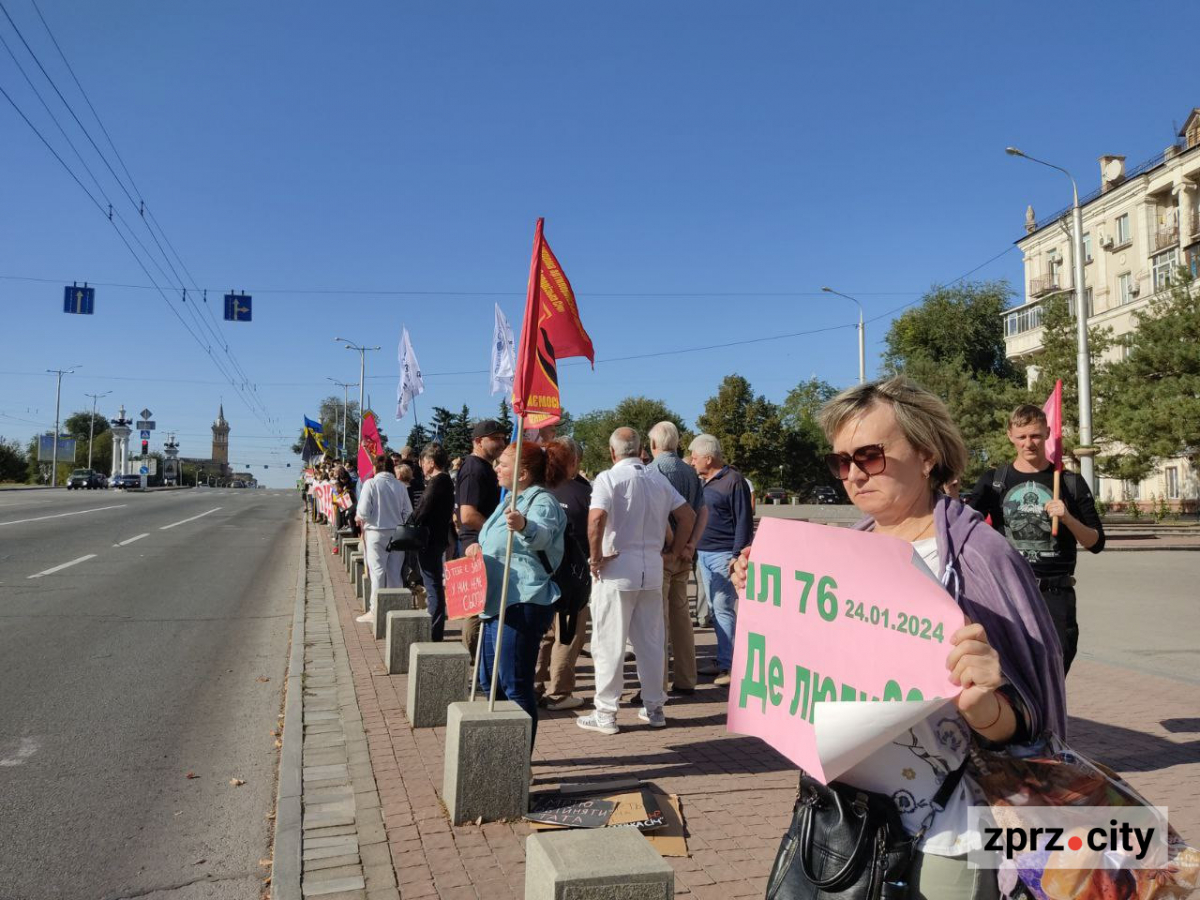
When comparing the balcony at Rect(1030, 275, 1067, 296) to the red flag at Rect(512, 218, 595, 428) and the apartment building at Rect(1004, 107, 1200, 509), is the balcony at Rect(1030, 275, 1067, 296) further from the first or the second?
the red flag at Rect(512, 218, 595, 428)

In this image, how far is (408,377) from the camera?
55.1ft

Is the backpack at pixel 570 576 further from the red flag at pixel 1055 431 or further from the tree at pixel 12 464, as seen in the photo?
the tree at pixel 12 464

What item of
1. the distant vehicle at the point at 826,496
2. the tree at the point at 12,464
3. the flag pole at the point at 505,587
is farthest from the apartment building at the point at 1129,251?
the tree at the point at 12,464

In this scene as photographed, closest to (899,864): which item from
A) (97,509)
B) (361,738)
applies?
(361,738)

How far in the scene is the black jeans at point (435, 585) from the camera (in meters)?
9.16

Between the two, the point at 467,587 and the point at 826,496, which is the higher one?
the point at 467,587

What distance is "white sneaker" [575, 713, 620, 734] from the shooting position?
6309mm

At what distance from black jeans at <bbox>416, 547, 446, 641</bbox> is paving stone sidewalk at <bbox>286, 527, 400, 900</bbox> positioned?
36.5 inches

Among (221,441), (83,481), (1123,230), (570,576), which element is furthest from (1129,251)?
(221,441)

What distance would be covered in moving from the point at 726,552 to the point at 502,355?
20.5 feet

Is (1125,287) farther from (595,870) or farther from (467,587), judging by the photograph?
(595,870)

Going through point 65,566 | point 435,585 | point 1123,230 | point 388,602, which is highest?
point 1123,230

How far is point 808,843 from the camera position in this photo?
194cm

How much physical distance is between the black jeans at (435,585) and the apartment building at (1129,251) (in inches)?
1454
